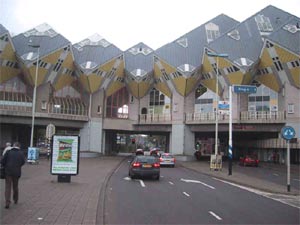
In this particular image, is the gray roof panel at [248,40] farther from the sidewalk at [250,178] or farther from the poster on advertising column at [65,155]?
the poster on advertising column at [65,155]

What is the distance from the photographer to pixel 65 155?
756 inches

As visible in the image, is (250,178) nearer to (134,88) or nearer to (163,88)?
(163,88)

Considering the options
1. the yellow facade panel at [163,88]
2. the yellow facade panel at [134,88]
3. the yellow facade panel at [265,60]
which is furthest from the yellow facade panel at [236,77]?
the yellow facade panel at [134,88]

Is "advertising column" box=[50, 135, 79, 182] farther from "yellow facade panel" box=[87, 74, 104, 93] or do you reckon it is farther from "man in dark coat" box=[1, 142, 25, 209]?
"yellow facade panel" box=[87, 74, 104, 93]

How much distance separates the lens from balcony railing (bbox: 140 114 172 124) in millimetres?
59656

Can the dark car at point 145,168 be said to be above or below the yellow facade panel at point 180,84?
below

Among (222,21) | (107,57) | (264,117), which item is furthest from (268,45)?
(107,57)

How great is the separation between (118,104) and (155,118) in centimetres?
710

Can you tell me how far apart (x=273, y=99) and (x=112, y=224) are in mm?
48021

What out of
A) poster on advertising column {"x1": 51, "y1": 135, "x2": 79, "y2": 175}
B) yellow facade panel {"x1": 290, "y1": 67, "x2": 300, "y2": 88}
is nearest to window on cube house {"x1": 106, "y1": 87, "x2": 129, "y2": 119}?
yellow facade panel {"x1": 290, "y1": 67, "x2": 300, "y2": 88}

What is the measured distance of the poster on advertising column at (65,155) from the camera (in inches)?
741

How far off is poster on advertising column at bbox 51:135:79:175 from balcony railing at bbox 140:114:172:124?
130ft

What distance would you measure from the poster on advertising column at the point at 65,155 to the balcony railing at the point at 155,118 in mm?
39763

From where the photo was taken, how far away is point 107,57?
62250mm
